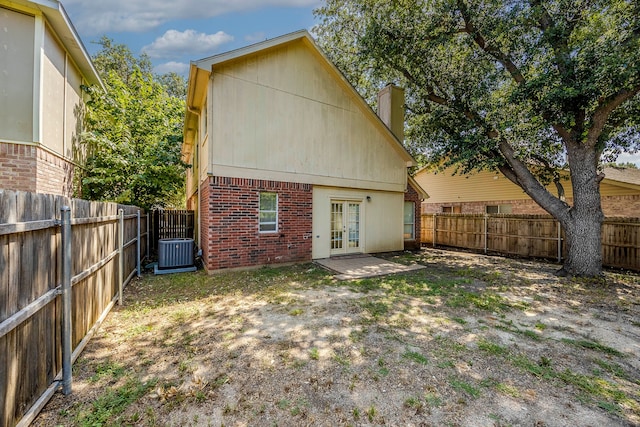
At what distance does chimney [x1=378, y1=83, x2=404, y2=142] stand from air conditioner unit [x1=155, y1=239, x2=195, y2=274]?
9076mm

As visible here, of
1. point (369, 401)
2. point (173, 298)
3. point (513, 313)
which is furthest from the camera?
point (173, 298)

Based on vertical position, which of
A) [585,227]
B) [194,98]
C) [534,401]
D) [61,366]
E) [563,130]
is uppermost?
[194,98]

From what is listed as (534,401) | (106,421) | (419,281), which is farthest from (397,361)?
(419,281)

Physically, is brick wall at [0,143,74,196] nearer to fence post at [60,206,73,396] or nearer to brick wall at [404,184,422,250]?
fence post at [60,206,73,396]

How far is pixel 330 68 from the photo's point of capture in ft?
31.1

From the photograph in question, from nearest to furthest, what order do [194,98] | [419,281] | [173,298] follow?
[173,298]
[419,281]
[194,98]

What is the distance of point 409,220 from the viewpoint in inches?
499

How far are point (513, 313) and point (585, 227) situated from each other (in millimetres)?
4997

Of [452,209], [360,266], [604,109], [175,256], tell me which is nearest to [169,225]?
[175,256]

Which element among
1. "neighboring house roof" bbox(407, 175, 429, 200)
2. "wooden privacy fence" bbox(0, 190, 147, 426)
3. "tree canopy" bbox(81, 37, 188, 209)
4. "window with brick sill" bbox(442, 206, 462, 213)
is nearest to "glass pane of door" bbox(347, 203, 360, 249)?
"neighboring house roof" bbox(407, 175, 429, 200)

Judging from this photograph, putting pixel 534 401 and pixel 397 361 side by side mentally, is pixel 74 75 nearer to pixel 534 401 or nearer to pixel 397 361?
pixel 397 361

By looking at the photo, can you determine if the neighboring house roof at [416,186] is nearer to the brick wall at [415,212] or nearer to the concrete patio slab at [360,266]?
the brick wall at [415,212]

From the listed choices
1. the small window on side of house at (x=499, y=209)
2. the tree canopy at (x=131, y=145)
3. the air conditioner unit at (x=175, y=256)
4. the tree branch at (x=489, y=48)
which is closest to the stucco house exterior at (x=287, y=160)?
the air conditioner unit at (x=175, y=256)

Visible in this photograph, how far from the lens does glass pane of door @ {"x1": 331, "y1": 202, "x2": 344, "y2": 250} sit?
9.95 metres
